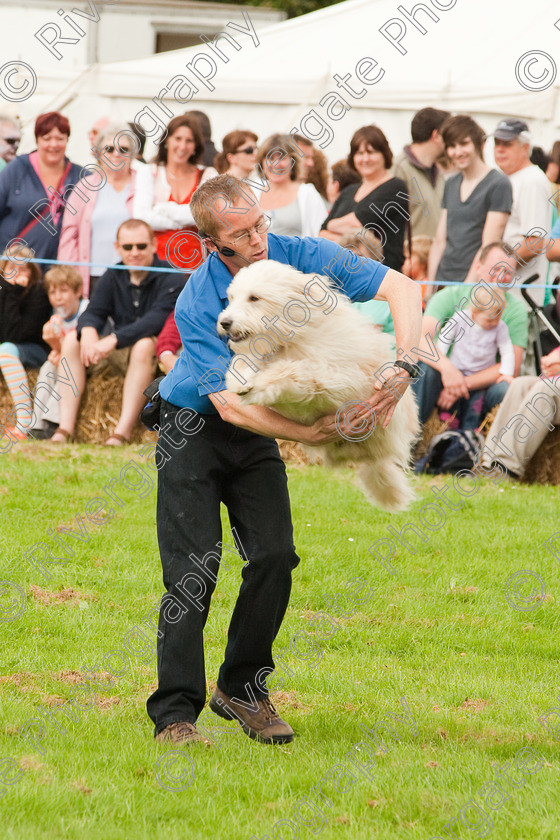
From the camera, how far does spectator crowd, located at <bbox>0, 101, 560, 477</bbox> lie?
33.3 ft

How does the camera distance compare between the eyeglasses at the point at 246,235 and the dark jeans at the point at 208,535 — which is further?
the dark jeans at the point at 208,535

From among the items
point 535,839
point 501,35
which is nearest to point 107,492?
point 535,839

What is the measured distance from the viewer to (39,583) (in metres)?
6.94

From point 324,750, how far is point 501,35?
1093 centimetres

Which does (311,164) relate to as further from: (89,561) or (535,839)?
(535,839)

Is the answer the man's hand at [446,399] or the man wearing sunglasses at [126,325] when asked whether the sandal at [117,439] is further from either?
the man's hand at [446,399]

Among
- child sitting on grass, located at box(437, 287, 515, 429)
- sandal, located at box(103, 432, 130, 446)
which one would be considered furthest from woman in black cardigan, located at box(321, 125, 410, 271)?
sandal, located at box(103, 432, 130, 446)

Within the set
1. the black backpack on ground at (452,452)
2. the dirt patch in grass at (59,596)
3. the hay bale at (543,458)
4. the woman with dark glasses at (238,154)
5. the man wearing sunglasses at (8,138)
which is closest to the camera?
the dirt patch in grass at (59,596)

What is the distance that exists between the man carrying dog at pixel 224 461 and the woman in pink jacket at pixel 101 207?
728 centimetres

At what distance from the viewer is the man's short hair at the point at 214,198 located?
4336 mm

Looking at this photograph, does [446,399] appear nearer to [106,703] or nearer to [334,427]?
[106,703]

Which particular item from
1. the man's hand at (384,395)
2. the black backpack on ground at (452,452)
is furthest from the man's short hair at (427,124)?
the man's hand at (384,395)

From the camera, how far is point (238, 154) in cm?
1147

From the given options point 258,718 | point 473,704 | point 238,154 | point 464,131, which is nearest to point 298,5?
point 238,154
